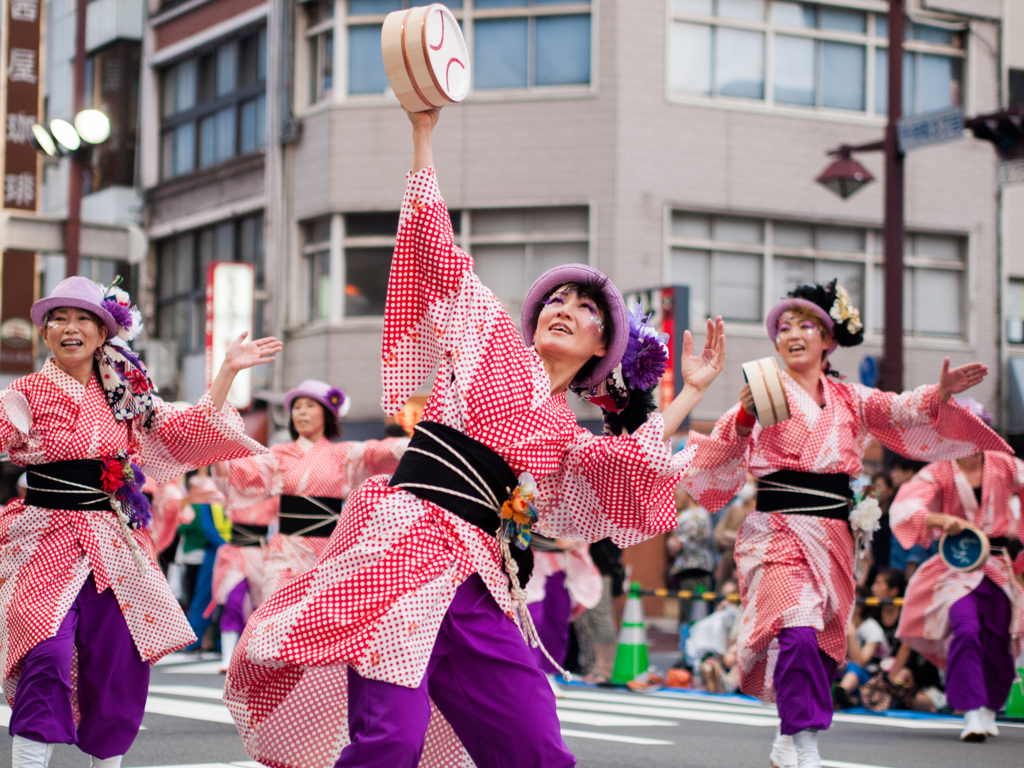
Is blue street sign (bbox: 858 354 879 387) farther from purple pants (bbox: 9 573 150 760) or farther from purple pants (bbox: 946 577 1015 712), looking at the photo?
purple pants (bbox: 9 573 150 760)

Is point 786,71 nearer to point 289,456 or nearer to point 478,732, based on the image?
point 289,456

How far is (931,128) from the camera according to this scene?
12.3 metres

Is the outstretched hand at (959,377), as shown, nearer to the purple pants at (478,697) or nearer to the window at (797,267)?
the purple pants at (478,697)

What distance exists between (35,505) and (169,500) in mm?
7729

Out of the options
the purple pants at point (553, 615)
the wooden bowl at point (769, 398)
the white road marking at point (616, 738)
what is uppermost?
the wooden bowl at point (769, 398)

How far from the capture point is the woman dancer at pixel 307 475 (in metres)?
8.89

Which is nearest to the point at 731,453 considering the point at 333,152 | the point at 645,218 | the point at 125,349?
the point at 125,349

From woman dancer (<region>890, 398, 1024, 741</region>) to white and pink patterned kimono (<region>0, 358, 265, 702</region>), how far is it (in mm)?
4473

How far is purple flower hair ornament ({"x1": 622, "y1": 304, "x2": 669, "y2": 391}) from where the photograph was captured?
420 cm

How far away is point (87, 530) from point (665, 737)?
3.44 meters

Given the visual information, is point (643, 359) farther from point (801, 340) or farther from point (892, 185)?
point (892, 185)

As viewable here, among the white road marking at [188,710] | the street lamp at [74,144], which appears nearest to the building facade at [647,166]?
the street lamp at [74,144]

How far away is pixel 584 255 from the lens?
18.4 meters

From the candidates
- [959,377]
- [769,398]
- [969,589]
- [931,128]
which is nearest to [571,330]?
[769,398]
